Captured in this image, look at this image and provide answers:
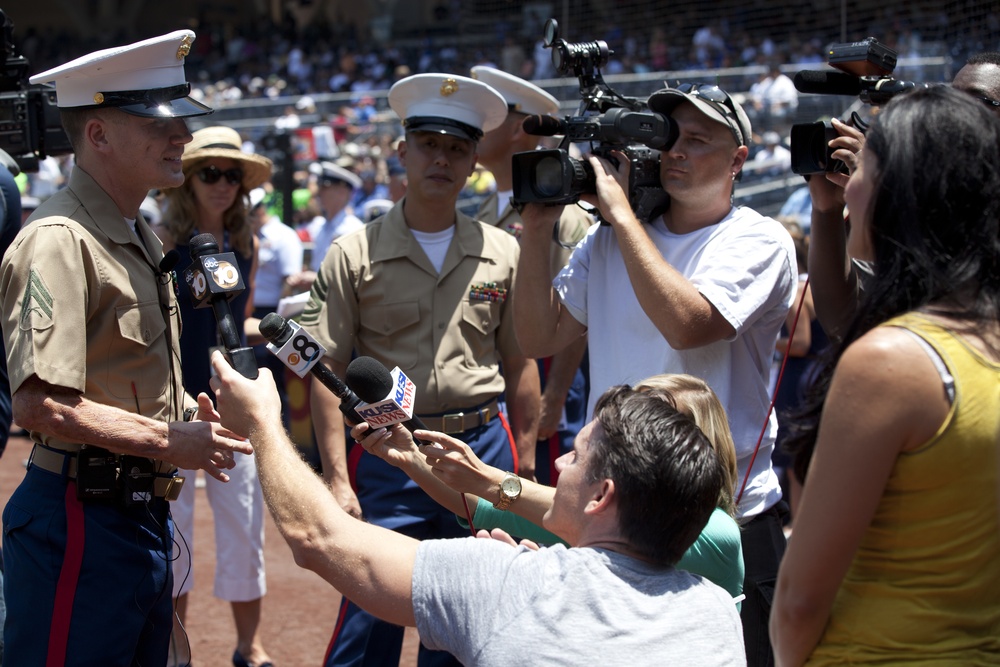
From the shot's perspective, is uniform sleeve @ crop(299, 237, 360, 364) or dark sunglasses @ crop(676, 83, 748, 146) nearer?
dark sunglasses @ crop(676, 83, 748, 146)

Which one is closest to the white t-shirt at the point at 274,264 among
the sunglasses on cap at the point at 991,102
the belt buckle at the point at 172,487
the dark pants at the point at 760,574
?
the belt buckle at the point at 172,487

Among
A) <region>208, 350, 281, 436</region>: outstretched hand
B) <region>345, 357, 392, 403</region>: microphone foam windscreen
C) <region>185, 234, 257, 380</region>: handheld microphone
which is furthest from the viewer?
<region>185, 234, 257, 380</region>: handheld microphone

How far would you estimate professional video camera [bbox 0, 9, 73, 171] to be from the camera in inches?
155

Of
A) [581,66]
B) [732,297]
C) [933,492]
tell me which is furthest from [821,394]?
[581,66]

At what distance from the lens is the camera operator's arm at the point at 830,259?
2797 millimetres

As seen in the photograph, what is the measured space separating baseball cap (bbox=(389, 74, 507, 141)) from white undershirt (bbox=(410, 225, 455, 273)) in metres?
0.37

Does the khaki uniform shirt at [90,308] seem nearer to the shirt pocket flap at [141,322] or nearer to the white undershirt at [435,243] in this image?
the shirt pocket flap at [141,322]

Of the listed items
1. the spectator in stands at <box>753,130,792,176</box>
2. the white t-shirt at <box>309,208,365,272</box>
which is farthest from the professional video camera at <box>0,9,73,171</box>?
the spectator in stands at <box>753,130,792,176</box>

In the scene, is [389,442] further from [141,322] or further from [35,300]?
[35,300]

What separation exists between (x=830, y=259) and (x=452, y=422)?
141 cm

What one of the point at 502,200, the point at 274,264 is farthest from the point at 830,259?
the point at 274,264

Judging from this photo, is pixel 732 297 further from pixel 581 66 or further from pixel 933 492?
pixel 933 492

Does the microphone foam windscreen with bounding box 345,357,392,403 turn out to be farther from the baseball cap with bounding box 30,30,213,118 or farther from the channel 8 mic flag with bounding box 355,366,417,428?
the baseball cap with bounding box 30,30,213,118

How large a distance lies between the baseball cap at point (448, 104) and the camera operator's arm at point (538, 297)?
910mm
